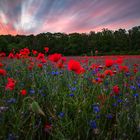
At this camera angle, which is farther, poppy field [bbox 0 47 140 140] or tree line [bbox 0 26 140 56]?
tree line [bbox 0 26 140 56]

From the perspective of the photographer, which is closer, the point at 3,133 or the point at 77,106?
the point at 3,133

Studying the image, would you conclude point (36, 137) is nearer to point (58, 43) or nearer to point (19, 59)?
point (19, 59)

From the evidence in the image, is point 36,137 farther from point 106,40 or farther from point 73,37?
point 106,40

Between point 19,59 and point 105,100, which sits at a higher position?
point 19,59

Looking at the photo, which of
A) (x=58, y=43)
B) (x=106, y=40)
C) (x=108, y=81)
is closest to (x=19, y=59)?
(x=108, y=81)

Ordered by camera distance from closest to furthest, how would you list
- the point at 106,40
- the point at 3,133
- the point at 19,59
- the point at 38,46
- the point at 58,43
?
the point at 3,133 → the point at 19,59 → the point at 38,46 → the point at 58,43 → the point at 106,40

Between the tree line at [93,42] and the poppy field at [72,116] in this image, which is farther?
A: the tree line at [93,42]

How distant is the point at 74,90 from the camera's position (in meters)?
3.23

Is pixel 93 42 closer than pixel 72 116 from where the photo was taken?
No

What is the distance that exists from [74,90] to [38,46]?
23006 mm

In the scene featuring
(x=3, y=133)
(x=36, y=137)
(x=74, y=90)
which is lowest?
(x=36, y=137)

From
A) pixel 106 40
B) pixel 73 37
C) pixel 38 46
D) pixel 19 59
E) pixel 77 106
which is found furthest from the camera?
pixel 106 40

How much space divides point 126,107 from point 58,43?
102 ft

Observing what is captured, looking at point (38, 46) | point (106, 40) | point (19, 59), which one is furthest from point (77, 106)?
point (106, 40)
